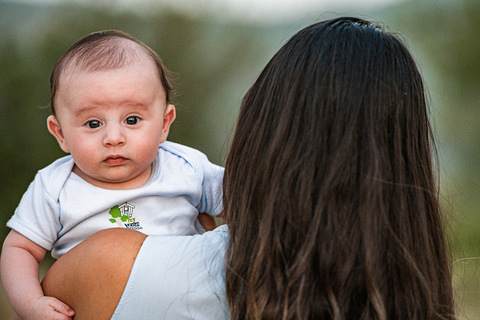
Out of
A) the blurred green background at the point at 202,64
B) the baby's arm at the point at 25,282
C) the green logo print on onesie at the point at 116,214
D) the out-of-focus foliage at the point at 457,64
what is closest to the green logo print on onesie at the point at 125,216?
the green logo print on onesie at the point at 116,214

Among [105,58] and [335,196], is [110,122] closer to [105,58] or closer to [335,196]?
[105,58]

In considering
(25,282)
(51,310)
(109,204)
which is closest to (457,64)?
(109,204)

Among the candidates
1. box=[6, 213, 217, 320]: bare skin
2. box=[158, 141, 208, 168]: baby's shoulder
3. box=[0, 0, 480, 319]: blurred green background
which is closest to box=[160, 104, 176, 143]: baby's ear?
box=[158, 141, 208, 168]: baby's shoulder

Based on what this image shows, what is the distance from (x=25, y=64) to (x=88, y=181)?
3978 millimetres

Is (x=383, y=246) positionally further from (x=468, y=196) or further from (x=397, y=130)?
(x=468, y=196)

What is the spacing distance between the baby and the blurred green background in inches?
101

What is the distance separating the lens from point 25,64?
5445 mm

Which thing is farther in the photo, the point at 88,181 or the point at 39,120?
the point at 39,120

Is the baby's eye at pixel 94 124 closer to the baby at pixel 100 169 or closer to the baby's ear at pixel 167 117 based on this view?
the baby at pixel 100 169

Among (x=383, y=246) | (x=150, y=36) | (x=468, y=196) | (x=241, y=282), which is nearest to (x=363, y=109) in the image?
(x=383, y=246)

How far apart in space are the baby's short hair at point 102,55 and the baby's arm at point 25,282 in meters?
0.47

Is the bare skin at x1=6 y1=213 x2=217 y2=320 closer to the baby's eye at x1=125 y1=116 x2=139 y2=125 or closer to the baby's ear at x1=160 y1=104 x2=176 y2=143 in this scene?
the baby's eye at x1=125 y1=116 x2=139 y2=125

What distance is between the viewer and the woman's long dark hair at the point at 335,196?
1318mm

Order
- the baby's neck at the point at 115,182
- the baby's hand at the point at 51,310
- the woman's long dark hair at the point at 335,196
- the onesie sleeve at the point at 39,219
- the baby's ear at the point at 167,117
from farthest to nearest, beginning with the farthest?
1. the baby's ear at the point at 167,117
2. the baby's neck at the point at 115,182
3. the onesie sleeve at the point at 39,219
4. the baby's hand at the point at 51,310
5. the woman's long dark hair at the point at 335,196
